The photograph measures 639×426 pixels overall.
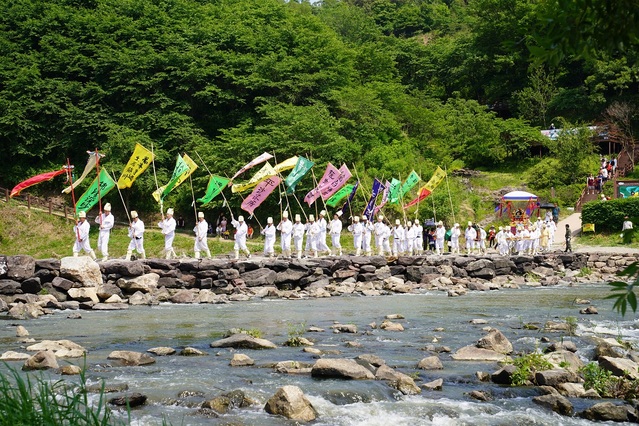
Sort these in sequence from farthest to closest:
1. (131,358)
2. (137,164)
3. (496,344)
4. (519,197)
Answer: (519,197) → (137,164) → (496,344) → (131,358)

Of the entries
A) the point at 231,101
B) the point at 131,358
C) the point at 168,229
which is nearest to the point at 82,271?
the point at 168,229

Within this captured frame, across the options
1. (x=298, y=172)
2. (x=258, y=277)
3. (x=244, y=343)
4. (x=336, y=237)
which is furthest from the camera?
(x=336, y=237)

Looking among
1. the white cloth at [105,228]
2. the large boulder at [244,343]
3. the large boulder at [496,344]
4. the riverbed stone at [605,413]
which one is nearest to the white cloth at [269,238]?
the white cloth at [105,228]

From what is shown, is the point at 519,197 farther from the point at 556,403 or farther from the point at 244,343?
the point at 556,403

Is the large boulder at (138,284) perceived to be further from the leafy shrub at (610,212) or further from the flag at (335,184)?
the leafy shrub at (610,212)

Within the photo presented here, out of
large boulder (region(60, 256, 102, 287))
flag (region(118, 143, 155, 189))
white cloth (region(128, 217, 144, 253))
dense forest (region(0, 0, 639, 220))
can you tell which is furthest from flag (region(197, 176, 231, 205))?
dense forest (region(0, 0, 639, 220))

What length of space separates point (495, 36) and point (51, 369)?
199 feet

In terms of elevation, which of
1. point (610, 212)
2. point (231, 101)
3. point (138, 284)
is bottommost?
point (138, 284)

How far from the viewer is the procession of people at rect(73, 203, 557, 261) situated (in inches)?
1077

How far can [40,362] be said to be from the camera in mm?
11273

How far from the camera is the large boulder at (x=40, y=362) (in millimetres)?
11203

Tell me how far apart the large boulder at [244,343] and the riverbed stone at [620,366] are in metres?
5.70

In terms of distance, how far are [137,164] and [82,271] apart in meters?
5.54

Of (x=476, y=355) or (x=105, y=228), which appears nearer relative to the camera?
(x=476, y=355)
